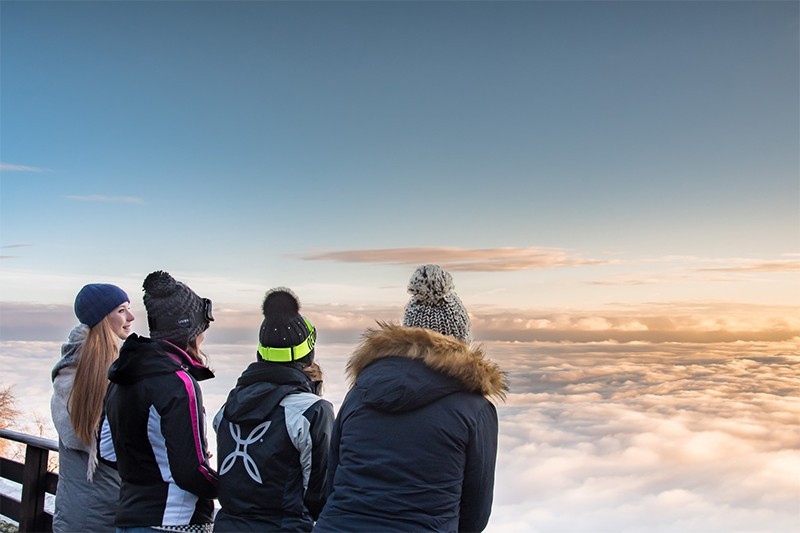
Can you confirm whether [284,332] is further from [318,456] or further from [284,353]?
[318,456]

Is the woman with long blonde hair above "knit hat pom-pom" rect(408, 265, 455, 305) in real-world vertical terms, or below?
below

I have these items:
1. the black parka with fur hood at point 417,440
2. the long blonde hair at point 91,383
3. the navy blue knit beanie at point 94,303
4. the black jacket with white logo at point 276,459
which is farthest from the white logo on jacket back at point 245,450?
the navy blue knit beanie at point 94,303

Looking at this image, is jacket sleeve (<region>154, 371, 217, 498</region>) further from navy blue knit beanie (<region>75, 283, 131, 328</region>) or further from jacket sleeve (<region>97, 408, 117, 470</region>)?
navy blue knit beanie (<region>75, 283, 131, 328</region>)

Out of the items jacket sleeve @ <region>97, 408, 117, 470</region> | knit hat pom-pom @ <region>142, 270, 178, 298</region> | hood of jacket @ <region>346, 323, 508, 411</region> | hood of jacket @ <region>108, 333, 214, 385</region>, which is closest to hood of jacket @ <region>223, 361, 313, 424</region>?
hood of jacket @ <region>108, 333, 214, 385</region>

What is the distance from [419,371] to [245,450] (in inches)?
33.6

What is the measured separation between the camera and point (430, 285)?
8.67ft

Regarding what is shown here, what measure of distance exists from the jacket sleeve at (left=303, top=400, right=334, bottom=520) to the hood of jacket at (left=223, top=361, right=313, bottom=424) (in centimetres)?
14

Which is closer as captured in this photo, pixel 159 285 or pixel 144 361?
pixel 144 361

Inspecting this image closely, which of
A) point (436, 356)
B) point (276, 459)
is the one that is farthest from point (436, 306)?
point (276, 459)

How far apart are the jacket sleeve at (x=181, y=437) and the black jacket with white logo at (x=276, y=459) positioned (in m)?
0.13

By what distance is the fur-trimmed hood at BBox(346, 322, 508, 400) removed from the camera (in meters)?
2.26

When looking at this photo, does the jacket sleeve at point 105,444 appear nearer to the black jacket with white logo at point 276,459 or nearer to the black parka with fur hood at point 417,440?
the black jacket with white logo at point 276,459

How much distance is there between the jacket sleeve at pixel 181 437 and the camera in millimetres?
2701

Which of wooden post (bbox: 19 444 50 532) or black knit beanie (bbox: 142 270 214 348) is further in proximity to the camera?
wooden post (bbox: 19 444 50 532)
